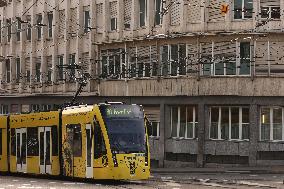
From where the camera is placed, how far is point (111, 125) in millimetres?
23875

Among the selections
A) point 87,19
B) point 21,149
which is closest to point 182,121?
point 87,19

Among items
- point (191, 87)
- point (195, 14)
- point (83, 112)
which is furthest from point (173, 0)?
point (83, 112)

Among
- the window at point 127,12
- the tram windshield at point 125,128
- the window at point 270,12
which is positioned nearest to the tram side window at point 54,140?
the tram windshield at point 125,128

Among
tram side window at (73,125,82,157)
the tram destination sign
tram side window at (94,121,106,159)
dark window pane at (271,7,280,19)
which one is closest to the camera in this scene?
tram side window at (94,121,106,159)

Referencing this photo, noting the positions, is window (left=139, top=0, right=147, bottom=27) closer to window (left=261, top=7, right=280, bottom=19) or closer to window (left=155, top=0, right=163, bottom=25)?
window (left=155, top=0, right=163, bottom=25)

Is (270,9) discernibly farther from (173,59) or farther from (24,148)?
(24,148)

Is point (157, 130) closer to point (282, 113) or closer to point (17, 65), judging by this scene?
point (282, 113)

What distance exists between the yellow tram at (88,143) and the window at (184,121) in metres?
12.8

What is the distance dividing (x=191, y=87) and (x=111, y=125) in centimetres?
1632

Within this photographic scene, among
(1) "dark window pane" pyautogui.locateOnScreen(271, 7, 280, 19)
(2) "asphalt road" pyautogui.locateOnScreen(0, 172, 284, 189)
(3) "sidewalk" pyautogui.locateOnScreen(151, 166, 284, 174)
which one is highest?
(1) "dark window pane" pyautogui.locateOnScreen(271, 7, 280, 19)

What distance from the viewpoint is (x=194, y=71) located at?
39.8 m

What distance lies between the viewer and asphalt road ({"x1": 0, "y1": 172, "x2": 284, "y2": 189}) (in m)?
22.7

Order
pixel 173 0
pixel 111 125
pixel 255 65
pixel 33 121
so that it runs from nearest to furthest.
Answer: pixel 111 125
pixel 33 121
pixel 255 65
pixel 173 0

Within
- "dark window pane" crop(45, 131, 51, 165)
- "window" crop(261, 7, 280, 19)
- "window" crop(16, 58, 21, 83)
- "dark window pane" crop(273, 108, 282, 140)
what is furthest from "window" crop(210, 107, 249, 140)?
"window" crop(16, 58, 21, 83)
